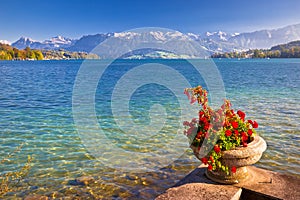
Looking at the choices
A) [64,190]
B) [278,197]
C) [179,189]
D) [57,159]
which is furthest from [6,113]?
Answer: [278,197]

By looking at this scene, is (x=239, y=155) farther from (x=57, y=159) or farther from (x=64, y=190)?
(x=57, y=159)

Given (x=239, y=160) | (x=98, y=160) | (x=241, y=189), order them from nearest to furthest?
(x=239, y=160)
(x=241, y=189)
(x=98, y=160)

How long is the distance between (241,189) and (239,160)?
68 centimetres

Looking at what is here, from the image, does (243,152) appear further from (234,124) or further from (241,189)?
(241,189)

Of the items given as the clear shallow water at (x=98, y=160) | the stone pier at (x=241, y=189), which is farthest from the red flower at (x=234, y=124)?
the clear shallow water at (x=98, y=160)

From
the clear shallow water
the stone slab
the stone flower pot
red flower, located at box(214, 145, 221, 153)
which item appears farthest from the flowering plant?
the clear shallow water

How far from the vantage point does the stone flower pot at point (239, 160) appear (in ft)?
16.9

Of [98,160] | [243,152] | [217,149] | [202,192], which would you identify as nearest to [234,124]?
[243,152]

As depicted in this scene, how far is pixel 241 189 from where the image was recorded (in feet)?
17.5

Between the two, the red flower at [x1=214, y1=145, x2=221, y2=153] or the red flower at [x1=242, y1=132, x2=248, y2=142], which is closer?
the red flower at [x1=214, y1=145, x2=221, y2=153]

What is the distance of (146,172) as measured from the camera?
828 cm

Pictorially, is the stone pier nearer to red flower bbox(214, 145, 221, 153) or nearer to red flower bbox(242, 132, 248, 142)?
red flower bbox(214, 145, 221, 153)

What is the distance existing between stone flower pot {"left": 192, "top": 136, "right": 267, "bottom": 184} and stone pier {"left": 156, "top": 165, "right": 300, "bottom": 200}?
13cm

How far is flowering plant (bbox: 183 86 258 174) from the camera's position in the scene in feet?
17.1
